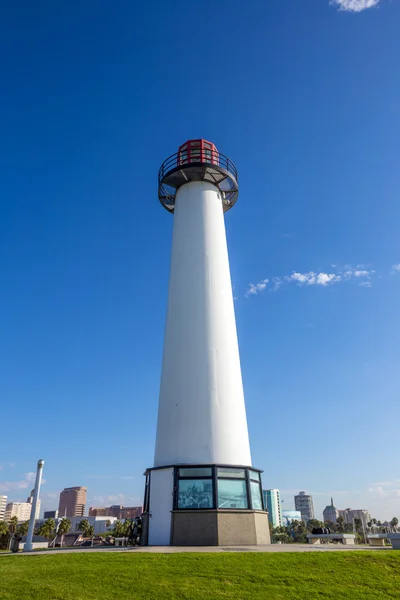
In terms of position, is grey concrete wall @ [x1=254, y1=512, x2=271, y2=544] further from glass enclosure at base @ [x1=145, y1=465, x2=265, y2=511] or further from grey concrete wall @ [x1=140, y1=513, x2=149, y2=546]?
grey concrete wall @ [x1=140, y1=513, x2=149, y2=546]

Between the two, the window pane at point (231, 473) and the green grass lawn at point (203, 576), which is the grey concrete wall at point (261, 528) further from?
the green grass lawn at point (203, 576)

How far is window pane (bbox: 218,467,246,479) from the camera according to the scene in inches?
729

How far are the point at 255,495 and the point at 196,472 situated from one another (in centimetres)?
321

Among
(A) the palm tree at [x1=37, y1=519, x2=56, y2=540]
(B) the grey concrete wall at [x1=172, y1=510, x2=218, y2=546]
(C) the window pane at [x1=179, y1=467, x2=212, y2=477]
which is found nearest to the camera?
(B) the grey concrete wall at [x1=172, y1=510, x2=218, y2=546]

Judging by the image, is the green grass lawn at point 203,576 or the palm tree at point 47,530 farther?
the palm tree at point 47,530

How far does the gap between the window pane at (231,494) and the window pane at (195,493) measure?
480 mm

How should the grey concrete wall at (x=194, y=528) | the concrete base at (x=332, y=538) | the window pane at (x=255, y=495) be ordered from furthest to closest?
the concrete base at (x=332, y=538) < the window pane at (x=255, y=495) < the grey concrete wall at (x=194, y=528)

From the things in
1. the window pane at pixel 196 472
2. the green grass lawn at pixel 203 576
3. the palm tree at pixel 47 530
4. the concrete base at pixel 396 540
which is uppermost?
the window pane at pixel 196 472

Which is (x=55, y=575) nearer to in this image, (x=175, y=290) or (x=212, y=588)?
(x=212, y=588)

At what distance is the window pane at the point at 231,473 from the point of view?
18505 mm

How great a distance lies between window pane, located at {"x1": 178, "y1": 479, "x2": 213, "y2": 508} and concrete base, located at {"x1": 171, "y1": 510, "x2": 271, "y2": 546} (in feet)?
1.08

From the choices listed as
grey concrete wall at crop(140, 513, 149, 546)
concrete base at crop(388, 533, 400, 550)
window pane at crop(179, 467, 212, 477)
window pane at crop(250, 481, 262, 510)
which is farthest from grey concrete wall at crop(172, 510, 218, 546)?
concrete base at crop(388, 533, 400, 550)

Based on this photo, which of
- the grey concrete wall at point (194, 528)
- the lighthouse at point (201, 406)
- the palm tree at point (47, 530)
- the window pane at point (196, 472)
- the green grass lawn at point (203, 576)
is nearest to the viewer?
the green grass lawn at point (203, 576)

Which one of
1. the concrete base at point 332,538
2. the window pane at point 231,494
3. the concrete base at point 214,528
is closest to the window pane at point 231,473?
the window pane at point 231,494
